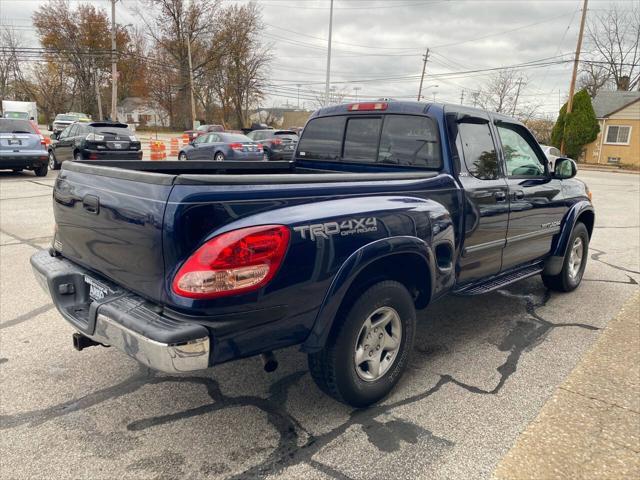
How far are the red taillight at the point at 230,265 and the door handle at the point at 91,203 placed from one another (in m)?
0.77

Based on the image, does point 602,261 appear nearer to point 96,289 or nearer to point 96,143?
point 96,289

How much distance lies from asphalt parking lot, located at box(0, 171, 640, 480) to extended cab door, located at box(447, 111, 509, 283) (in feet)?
2.27

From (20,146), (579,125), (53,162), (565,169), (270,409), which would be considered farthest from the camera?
(579,125)

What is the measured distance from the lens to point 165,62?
56312 mm

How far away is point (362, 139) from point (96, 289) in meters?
2.36

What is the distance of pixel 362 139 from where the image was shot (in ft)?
13.3

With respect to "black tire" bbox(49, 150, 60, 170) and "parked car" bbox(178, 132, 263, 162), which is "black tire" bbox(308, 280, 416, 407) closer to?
"parked car" bbox(178, 132, 263, 162)

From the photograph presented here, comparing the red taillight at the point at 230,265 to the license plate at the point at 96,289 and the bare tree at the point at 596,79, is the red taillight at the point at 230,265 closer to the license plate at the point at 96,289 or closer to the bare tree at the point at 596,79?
the license plate at the point at 96,289

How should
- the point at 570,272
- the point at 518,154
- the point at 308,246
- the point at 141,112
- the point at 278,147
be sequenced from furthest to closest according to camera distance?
the point at 141,112, the point at 278,147, the point at 570,272, the point at 518,154, the point at 308,246

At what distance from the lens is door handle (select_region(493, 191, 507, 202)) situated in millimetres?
3793

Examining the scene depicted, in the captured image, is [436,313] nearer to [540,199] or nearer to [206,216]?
[540,199]

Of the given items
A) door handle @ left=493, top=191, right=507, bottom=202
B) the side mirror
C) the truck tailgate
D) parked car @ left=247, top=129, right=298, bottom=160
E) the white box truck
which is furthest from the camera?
the white box truck

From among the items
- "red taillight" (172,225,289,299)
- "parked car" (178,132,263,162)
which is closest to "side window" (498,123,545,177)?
"red taillight" (172,225,289,299)

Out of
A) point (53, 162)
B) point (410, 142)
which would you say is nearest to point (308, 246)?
point (410, 142)
